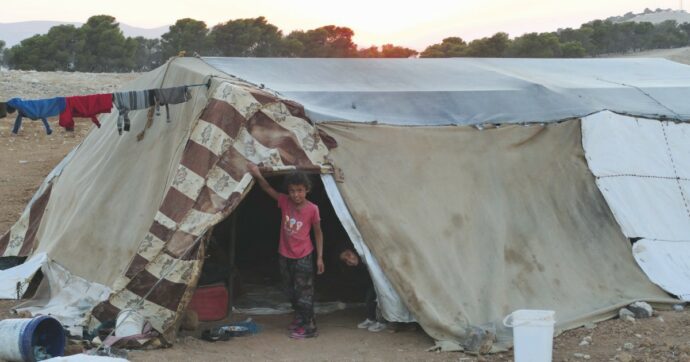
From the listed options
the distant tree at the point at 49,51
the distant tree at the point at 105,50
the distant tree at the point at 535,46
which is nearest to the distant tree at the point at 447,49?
the distant tree at the point at 535,46

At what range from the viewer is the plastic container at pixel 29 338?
498 cm

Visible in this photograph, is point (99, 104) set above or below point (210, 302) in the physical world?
above

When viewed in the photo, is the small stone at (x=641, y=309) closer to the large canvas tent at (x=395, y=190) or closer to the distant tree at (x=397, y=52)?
the large canvas tent at (x=395, y=190)

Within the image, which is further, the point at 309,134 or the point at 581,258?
the point at 581,258

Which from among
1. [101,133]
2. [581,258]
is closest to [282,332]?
[581,258]

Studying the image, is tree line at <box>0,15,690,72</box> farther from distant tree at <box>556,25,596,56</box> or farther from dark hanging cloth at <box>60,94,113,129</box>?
dark hanging cloth at <box>60,94,113,129</box>

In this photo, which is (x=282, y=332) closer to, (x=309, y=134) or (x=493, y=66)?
(x=309, y=134)

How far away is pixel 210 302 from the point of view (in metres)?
6.34

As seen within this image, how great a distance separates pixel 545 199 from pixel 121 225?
Result: 10.9 ft

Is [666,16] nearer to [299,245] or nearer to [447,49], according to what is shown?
[447,49]

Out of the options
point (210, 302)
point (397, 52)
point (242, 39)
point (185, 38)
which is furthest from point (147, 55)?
point (210, 302)

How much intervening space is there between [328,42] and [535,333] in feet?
79.0

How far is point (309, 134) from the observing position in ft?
20.2

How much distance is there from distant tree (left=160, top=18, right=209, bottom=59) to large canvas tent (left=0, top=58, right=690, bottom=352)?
67.7 feet
